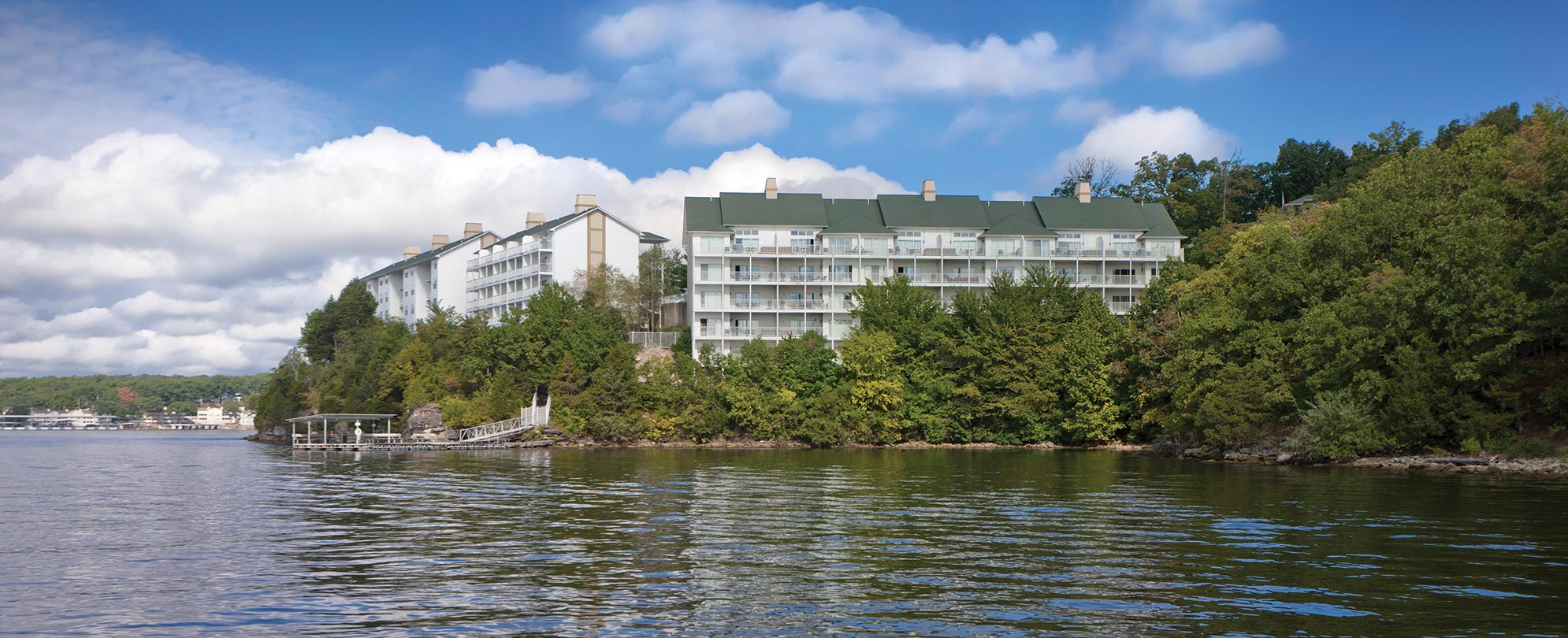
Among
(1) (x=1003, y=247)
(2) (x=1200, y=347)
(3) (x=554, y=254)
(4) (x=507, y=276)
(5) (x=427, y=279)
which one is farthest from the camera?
(5) (x=427, y=279)

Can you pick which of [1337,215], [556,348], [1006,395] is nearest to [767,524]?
[1337,215]

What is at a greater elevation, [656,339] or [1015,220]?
[1015,220]

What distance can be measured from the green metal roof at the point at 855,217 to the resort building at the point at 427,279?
1694 inches

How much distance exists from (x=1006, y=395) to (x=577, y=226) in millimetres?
51520

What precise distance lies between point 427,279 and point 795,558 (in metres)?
123

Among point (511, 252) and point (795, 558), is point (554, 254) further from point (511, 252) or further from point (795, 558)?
point (795, 558)

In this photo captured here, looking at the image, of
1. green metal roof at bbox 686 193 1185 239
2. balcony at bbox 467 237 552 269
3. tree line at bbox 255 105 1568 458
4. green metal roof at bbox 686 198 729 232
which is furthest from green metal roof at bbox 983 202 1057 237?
balcony at bbox 467 237 552 269

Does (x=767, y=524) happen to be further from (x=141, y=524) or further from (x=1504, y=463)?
(x=1504, y=463)

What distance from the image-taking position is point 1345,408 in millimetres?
54219

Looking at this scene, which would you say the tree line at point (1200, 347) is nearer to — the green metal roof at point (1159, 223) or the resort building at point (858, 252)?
the green metal roof at point (1159, 223)

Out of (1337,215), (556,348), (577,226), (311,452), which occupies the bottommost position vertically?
(311,452)

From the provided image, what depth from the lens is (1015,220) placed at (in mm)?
109438

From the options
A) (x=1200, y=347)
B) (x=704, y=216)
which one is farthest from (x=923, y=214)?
(x=1200, y=347)

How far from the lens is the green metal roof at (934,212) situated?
10825 centimetres
